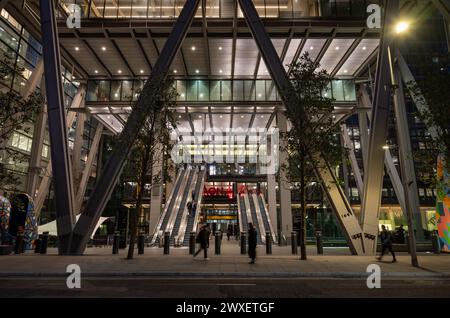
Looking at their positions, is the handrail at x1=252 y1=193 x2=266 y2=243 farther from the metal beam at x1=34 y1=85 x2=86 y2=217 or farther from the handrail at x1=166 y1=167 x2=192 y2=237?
the metal beam at x1=34 y1=85 x2=86 y2=217

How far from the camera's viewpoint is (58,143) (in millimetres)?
15281

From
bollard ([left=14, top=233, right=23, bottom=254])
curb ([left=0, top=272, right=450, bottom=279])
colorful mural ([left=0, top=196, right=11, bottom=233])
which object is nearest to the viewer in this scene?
curb ([left=0, top=272, right=450, bottom=279])

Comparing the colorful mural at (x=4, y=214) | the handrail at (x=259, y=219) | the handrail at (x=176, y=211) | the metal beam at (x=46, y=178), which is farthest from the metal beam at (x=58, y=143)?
the handrail at (x=259, y=219)

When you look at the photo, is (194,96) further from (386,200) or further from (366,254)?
(386,200)

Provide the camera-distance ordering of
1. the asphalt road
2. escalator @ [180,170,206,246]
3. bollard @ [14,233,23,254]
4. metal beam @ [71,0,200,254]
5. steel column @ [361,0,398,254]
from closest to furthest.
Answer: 1. the asphalt road
2. metal beam @ [71,0,200,254]
3. steel column @ [361,0,398,254]
4. bollard @ [14,233,23,254]
5. escalator @ [180,170,206,246]

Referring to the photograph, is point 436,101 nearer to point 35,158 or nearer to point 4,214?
point 4,214

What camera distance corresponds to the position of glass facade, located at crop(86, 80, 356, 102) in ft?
95.3

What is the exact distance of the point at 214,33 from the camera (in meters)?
23.2

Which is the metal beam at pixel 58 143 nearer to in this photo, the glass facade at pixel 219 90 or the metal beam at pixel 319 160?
the metal beam at pixel 319 160

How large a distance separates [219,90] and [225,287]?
78.3 ft

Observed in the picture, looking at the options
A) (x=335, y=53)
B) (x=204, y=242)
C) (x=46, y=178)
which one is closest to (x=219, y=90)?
(x=335, y=53)

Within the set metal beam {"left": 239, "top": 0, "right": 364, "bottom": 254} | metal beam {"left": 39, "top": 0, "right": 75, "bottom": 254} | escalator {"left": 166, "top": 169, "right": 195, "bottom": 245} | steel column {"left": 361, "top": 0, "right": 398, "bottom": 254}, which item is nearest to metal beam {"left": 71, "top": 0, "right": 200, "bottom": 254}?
metal beam {"left": 39, "top": 0, "right": 75, "bottom": 254}

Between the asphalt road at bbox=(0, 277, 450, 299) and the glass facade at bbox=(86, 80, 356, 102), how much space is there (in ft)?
72.3
